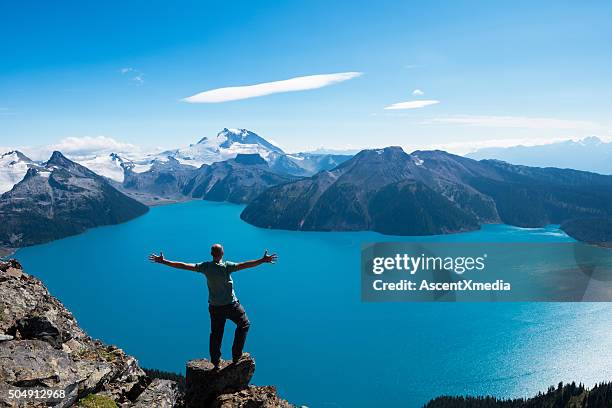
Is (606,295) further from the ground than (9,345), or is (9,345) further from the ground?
(9,345)

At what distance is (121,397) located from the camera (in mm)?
15258

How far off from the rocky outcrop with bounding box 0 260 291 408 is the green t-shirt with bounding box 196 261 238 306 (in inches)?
97.2

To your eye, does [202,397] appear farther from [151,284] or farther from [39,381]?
[151,284]

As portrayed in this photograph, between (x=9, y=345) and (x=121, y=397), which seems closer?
(x=9, y=345)

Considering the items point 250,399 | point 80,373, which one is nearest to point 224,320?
point 250,399

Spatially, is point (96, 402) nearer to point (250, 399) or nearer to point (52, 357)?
point (52, 357)

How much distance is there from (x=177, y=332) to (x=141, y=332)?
990 centimetres

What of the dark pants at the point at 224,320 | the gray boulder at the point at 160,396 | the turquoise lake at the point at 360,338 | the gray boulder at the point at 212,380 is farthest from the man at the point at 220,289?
the turquoise lake at the point at 360,338

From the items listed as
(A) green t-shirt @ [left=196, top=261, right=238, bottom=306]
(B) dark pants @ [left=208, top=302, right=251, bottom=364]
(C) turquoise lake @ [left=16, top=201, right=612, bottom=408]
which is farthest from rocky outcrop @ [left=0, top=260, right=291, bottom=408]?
(C) turquoise lake @ [left=16, top=201, right=612, bottom=408]

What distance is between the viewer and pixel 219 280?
12992 mm

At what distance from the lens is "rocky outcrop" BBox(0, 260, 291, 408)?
42.1ft

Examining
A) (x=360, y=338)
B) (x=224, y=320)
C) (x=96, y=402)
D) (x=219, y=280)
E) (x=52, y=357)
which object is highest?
(x=219, y=280)

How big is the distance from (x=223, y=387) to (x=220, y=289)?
3370 mm

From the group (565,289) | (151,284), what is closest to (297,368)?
(151,284)
